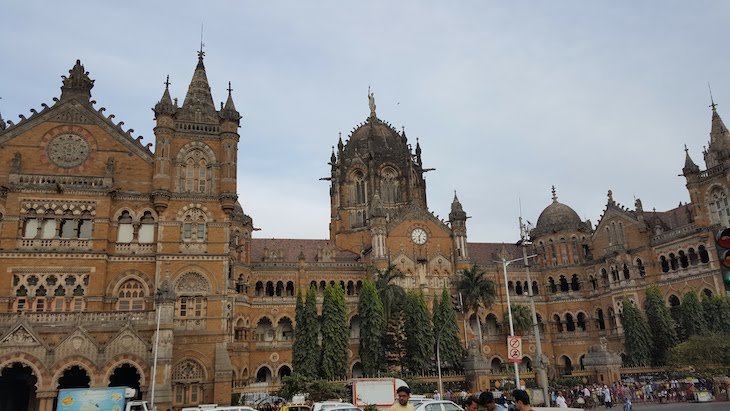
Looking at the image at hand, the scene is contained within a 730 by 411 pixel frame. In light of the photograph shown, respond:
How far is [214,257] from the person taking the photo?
138 feet

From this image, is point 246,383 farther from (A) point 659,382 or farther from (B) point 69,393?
(A) point 659,382

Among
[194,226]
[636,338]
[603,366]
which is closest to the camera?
[603,366]

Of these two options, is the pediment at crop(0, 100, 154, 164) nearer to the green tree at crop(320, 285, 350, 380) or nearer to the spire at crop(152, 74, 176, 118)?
the spire at crop(152, 74, 176, 118)

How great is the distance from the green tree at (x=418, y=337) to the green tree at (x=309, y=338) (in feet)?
27.5

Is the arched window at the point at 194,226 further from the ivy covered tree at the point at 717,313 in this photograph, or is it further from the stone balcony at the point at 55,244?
the ivy covered tree at the point at 717,313

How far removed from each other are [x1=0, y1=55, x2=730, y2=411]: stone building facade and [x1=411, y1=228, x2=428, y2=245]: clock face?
0.14 meters

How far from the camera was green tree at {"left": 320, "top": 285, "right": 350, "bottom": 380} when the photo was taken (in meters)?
48.8

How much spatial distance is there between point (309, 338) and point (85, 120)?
2490 centimetres

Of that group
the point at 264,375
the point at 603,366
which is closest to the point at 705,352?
the point at 603,366

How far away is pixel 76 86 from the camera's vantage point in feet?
143

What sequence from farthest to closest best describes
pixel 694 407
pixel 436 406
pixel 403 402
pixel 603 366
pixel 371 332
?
pixel 371 332
pixel 603 366
pixel 694 407
pixel 436 406
pixel 403 402

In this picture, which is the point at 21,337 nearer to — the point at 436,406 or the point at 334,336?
the point at 334,336

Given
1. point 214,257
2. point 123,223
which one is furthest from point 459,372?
point 123,223

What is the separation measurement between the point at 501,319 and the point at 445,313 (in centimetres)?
1227
